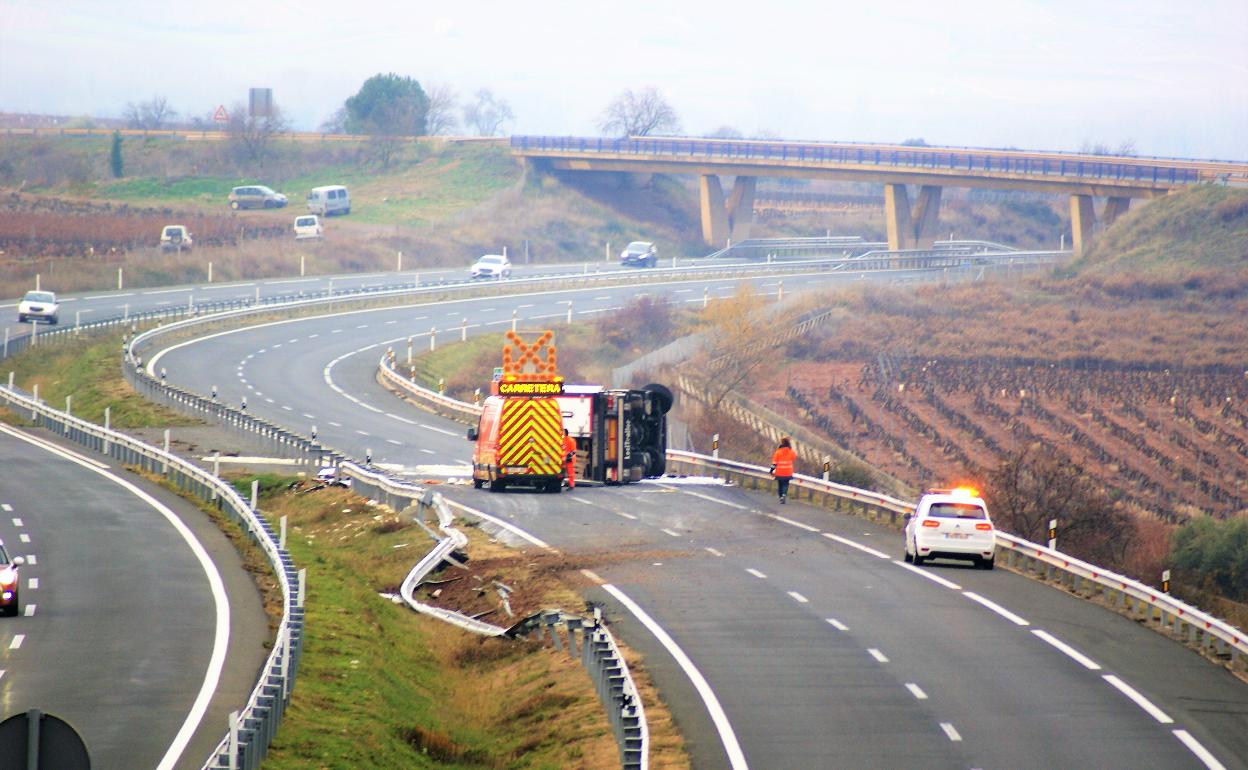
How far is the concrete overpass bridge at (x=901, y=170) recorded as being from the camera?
4146 inches

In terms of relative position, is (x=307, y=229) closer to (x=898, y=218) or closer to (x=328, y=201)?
(x=328, y=201)

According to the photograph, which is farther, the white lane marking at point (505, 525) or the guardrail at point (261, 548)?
the white lane marking at point (505, 525)

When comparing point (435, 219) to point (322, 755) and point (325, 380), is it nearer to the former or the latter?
point (325, 380)

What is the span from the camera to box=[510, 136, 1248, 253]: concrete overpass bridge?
346 feet

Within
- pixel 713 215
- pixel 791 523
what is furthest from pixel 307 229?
pixel 791 523

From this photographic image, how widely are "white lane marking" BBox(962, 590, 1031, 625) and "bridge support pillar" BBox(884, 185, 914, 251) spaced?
9267cm

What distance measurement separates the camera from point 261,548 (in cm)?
2981

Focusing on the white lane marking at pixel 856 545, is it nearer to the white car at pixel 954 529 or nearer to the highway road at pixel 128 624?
the white car at pixel 954 529

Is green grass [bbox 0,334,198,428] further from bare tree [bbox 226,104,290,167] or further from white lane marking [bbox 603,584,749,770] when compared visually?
bare tree [bbox 226,104,290,167]

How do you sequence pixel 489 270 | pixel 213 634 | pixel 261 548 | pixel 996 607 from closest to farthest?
pixel 213 634, pixel 996 607, pixel 261 548, pixel 489 270

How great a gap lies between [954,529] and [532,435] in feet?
39.5

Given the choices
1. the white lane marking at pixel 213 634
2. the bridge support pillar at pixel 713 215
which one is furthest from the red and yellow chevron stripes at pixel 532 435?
the bridge support pillar at pixel 713 215

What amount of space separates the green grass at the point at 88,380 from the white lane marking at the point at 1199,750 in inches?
1519

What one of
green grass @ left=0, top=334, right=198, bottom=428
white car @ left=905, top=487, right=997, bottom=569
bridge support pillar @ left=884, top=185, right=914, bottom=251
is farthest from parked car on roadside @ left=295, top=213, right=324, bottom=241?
white car @ left=905, top=487, right=997, bottom=569
